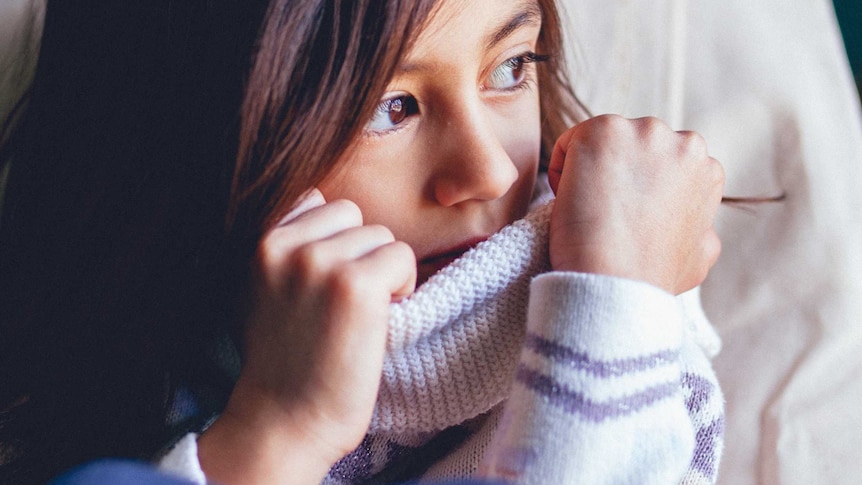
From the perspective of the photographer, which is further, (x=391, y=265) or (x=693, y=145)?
(x=693, y=145)

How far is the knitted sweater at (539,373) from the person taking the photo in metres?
0.47

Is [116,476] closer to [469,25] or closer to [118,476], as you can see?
[118,476]

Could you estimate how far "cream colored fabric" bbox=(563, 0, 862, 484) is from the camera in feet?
2.31

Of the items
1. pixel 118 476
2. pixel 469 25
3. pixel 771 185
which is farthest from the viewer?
pixel 771 185

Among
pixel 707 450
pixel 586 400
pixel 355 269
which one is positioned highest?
pixel 355 269

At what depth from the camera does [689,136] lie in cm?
59

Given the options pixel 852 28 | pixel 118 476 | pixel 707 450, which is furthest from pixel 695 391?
pixel 852 28

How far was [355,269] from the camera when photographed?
478 mm

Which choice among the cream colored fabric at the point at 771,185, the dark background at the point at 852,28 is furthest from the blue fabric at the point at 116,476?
the dark background at the point at 852,28

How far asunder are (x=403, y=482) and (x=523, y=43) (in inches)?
14.1

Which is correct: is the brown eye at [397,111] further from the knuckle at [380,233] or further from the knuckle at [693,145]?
the knuckle at [693,145]

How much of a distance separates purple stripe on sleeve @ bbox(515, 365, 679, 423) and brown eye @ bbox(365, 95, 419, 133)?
189 millimetres

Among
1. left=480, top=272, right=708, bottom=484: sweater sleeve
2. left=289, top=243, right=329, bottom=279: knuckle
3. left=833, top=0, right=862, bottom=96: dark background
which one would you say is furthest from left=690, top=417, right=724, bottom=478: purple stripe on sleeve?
left=833, top=0, right=862, bottom=96: dark background

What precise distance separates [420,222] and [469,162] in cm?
6
